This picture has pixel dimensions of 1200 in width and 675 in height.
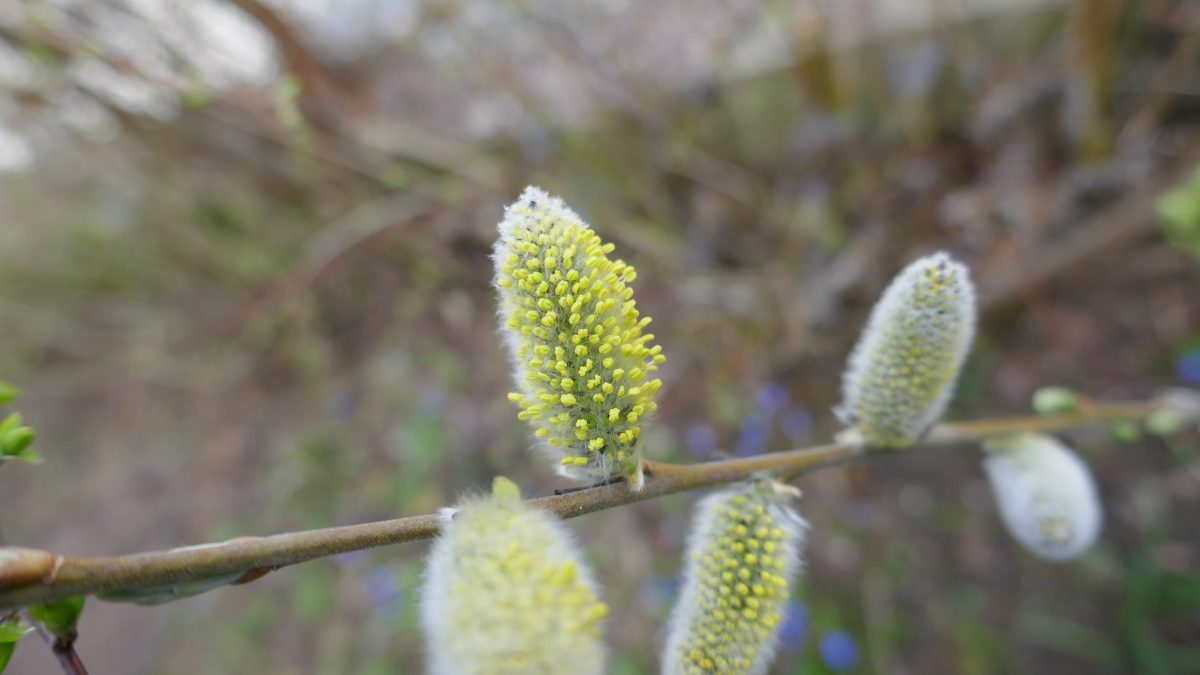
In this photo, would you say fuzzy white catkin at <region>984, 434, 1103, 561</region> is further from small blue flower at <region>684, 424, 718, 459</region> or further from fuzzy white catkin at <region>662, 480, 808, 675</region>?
small blue flower at <region>684, 424, 718, 459</region>

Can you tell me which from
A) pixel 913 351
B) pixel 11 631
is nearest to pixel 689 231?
pixel 913 351

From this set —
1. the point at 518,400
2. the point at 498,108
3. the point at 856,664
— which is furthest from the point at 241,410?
the point at 518,400

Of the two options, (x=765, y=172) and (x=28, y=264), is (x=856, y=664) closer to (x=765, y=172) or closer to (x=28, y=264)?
(x=765, y=172)

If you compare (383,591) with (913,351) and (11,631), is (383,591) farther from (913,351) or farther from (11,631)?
(913,351)

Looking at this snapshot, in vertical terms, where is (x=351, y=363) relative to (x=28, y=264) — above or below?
below

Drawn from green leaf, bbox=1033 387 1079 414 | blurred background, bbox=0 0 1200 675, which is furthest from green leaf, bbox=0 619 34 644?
green leaf, bbox=1033 387 1079 414

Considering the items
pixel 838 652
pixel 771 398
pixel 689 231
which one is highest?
pixel 689 231

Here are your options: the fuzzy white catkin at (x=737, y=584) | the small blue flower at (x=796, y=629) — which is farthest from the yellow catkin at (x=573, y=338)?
the small blue flower at (x=796, y=629)
